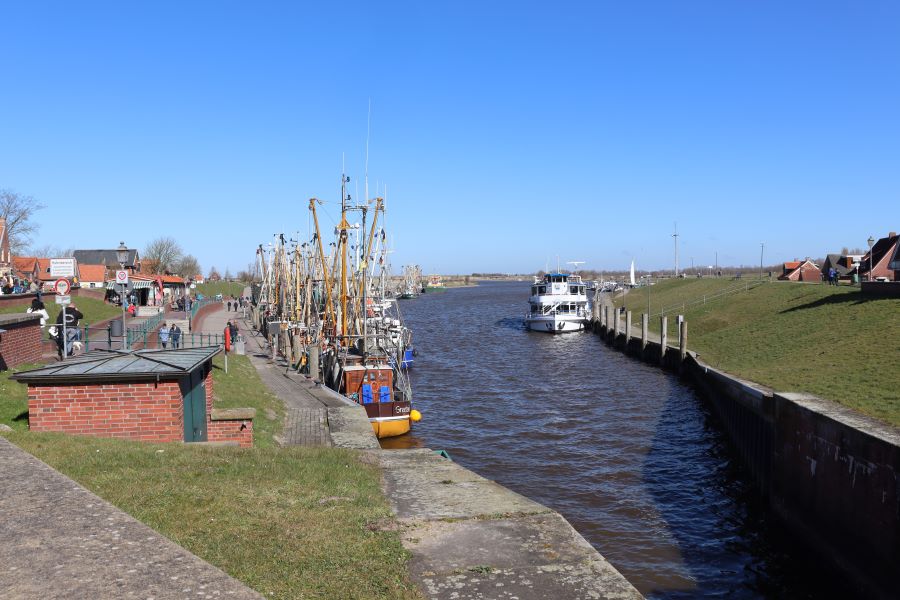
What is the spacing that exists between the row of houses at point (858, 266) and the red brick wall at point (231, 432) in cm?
4080

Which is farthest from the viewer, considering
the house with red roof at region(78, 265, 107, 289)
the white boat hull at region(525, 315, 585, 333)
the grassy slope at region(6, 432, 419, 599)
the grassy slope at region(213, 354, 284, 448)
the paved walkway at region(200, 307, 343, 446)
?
the house with red roof at region(78, 265, 107, 289)

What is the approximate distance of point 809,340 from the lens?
1252 inches

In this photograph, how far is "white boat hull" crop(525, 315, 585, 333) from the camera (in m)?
67.9

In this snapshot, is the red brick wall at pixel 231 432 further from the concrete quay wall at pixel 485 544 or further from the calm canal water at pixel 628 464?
the calm canal water at pixel 628 464

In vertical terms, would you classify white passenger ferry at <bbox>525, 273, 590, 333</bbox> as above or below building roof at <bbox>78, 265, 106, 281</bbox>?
below

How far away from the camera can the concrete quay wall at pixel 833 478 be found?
36.8 ft

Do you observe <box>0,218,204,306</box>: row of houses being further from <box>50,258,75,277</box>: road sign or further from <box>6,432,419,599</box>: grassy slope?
<box>6,432,419,599</box>: grassy slope

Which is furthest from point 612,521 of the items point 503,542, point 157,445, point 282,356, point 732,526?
point 282,356

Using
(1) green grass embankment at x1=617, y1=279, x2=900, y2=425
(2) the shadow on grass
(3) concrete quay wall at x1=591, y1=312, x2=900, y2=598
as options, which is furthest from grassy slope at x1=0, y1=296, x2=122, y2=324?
(2) the shadow on grass

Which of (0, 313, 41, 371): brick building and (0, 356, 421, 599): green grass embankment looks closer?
(0, 356, 421, 599): green grass embankment

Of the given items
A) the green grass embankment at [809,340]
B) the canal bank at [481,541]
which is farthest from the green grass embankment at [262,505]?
the green grass embankment at [809,340]

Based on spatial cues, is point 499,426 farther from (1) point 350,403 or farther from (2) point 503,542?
(2) point 503,542

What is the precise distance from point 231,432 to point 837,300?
36.3 meters

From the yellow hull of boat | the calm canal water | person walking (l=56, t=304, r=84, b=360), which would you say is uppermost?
person walking (l=56, t=304, r=84, b=360)
